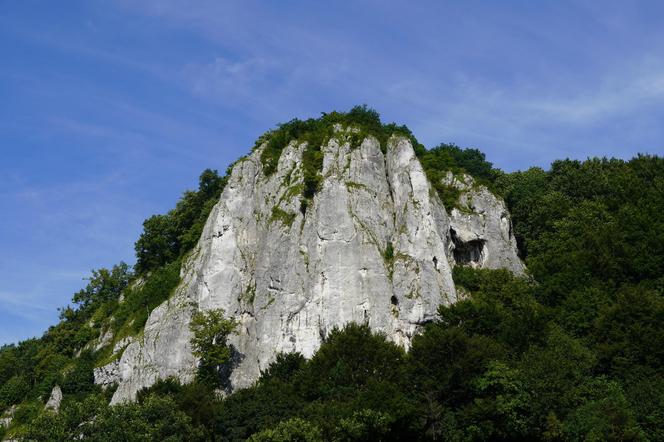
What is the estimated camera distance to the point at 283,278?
5881 centimetres

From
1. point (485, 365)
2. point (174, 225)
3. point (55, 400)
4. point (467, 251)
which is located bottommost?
point (485, 365)

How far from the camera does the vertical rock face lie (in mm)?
55625

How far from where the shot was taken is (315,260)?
58.7 meters

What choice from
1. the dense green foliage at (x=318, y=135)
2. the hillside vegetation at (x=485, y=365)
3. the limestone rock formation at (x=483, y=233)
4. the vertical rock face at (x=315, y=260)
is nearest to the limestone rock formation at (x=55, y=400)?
the hillside vegetation at (x=485, y=365)

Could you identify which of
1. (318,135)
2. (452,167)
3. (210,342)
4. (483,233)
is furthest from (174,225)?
(483,233)

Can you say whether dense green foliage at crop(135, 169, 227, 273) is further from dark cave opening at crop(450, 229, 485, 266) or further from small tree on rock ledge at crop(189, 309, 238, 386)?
dark cave opening at crop(450, 229, 485, 266)

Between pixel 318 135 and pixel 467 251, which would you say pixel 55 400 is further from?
pixel 467 251

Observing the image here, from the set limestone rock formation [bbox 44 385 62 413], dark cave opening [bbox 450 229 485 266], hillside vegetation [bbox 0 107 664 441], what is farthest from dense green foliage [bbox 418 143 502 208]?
limestone rock formation [bbox 44 385 62 413]

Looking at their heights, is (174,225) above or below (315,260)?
above

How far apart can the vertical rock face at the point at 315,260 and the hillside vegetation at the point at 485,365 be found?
2.19 metres

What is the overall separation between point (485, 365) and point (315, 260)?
1884cm

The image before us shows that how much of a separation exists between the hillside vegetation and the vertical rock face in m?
2.19

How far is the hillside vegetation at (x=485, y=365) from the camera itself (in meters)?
41.9

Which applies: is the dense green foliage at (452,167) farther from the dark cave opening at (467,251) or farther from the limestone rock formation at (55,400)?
the limestone rock formation at (55,400)
